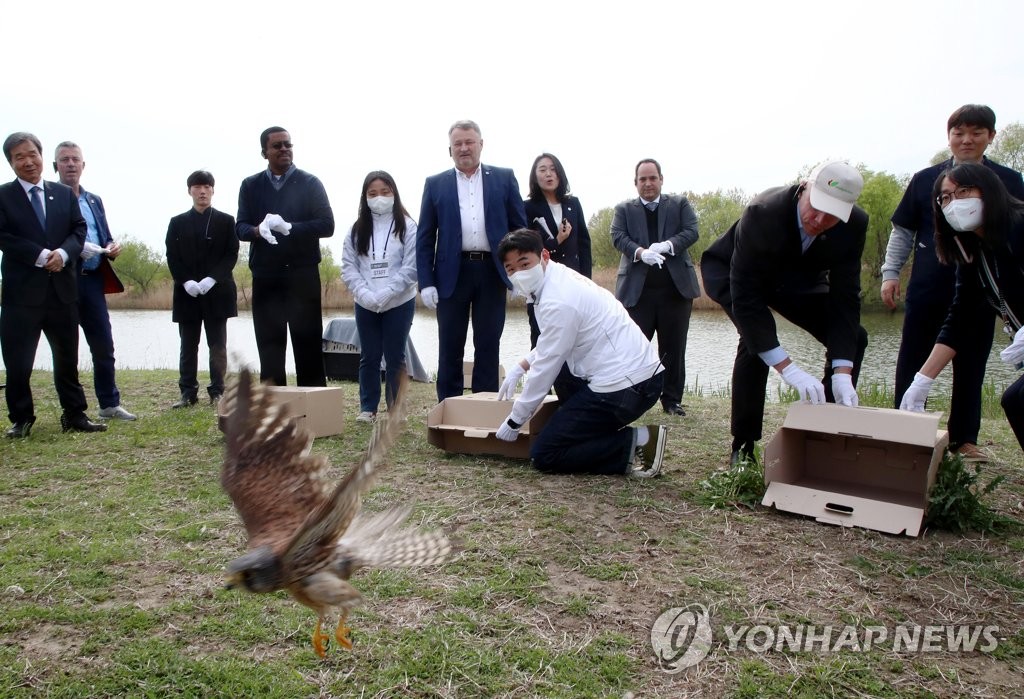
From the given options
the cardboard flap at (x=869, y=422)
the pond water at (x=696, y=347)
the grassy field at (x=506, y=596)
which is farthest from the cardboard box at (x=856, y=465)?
the pond water at (x=696, y=347)

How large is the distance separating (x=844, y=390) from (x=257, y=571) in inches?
115

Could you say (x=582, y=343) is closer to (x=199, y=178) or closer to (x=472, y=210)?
(x=472, y=210)

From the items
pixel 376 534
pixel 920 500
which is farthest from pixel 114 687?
pixel 920 500

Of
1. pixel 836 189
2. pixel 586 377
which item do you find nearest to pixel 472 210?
pixel 586 377

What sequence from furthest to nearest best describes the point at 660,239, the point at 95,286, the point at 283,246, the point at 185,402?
the point at 185,402
the point at 660,239
the point at 95,286
the point at 283,246

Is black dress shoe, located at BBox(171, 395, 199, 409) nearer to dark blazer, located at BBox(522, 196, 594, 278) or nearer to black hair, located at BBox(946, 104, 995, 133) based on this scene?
dark blazer, located at BBox(522, 196, 594, 278)

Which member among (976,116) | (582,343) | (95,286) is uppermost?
(976,116)

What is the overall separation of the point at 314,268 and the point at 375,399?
1101 millimetres

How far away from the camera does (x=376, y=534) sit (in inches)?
88.3

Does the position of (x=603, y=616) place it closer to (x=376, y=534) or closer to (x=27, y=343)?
(x=376, y=534)

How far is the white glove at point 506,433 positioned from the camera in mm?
3984

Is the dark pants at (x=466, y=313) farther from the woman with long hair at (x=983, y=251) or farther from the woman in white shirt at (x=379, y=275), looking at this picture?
the woman with long hair at (x=983, y=251)

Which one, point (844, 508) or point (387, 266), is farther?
point (387, 266)

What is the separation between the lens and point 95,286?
5.61 m
